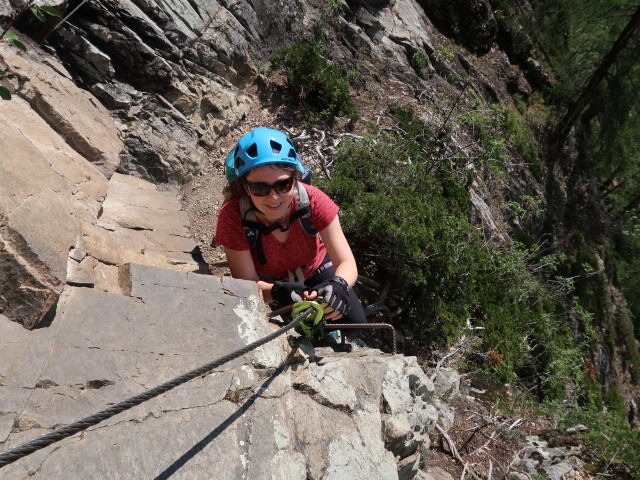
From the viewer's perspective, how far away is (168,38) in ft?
18.9

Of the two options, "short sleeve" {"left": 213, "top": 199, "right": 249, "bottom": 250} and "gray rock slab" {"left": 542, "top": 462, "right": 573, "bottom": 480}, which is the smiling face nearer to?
"short sleeve" {"left": 213, "top": 199, "right": 249, "bottom": 250}

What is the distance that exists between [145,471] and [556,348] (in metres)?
6.98

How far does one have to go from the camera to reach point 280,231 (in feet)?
10.5

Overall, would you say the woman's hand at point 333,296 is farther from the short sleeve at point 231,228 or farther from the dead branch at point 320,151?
the dead branch at point 320,151

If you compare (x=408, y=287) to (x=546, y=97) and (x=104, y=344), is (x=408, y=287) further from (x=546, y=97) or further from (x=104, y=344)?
(x=546, y=97)

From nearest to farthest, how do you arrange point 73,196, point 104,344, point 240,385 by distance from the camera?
point 104,344 < point 240,385 < point 73,196

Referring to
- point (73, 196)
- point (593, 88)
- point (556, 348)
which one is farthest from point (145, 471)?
point (593, 88)

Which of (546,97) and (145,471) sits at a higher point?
(546,97)

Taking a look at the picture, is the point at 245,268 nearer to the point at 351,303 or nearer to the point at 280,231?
the point at 280,231

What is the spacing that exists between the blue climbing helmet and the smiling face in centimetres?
5

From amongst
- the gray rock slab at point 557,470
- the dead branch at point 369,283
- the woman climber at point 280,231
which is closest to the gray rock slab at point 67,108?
the woman climber at point 280,231

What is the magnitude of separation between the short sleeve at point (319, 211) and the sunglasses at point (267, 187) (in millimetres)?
283

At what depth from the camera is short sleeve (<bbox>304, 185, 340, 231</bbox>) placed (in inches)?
124

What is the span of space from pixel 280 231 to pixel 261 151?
628 mm
